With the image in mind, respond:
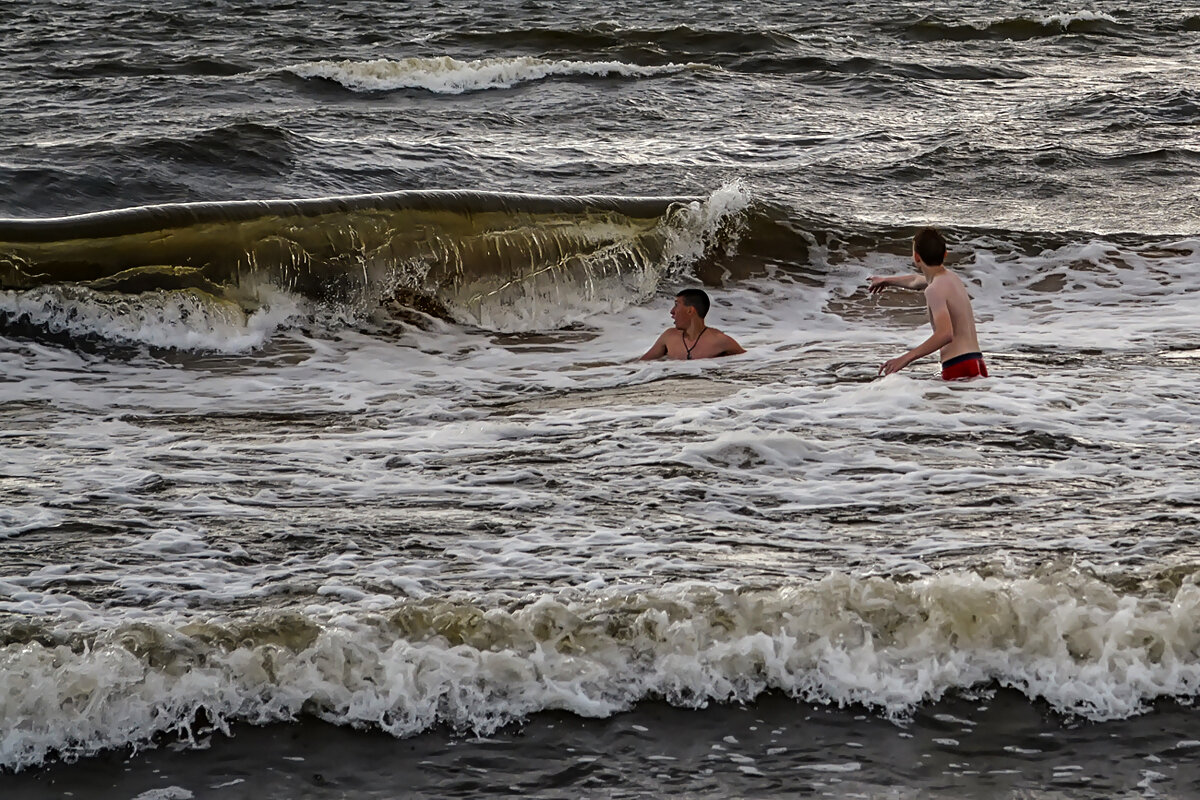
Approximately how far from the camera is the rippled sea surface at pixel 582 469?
435 cm

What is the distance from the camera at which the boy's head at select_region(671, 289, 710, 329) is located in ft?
30.9

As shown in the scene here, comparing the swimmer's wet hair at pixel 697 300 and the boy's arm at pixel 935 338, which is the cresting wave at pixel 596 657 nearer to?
the boy's arm at pixel 935 338

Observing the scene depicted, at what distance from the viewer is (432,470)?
22.0 feet

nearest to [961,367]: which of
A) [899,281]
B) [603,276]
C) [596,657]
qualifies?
[899,281]

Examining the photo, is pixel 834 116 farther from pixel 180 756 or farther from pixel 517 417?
pixel 180 756

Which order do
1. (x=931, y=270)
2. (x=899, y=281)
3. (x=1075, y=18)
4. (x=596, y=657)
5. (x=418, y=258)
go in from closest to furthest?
1. (x=596, y=657)
2. (x=899, y=281)
3. (x=931, y=270)
4. (x=418, y=258)
5. (x=1075, y=18)

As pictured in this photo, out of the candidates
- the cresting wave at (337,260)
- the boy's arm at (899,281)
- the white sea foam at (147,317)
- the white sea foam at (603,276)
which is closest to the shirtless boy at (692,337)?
the boy's arm at (899,281)

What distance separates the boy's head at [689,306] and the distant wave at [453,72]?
11921mm

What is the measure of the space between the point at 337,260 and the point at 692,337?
3539 millimetres

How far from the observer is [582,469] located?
6.66m

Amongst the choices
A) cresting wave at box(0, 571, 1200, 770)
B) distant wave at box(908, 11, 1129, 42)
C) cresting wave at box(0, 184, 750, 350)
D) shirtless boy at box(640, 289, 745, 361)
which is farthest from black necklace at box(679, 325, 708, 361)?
distant wave at box(908, 11, 1129, 42)

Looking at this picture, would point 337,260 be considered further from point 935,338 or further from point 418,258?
point 935,338

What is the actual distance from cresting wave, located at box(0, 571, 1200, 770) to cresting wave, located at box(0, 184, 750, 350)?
575cm

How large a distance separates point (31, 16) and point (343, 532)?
22.4 metres
